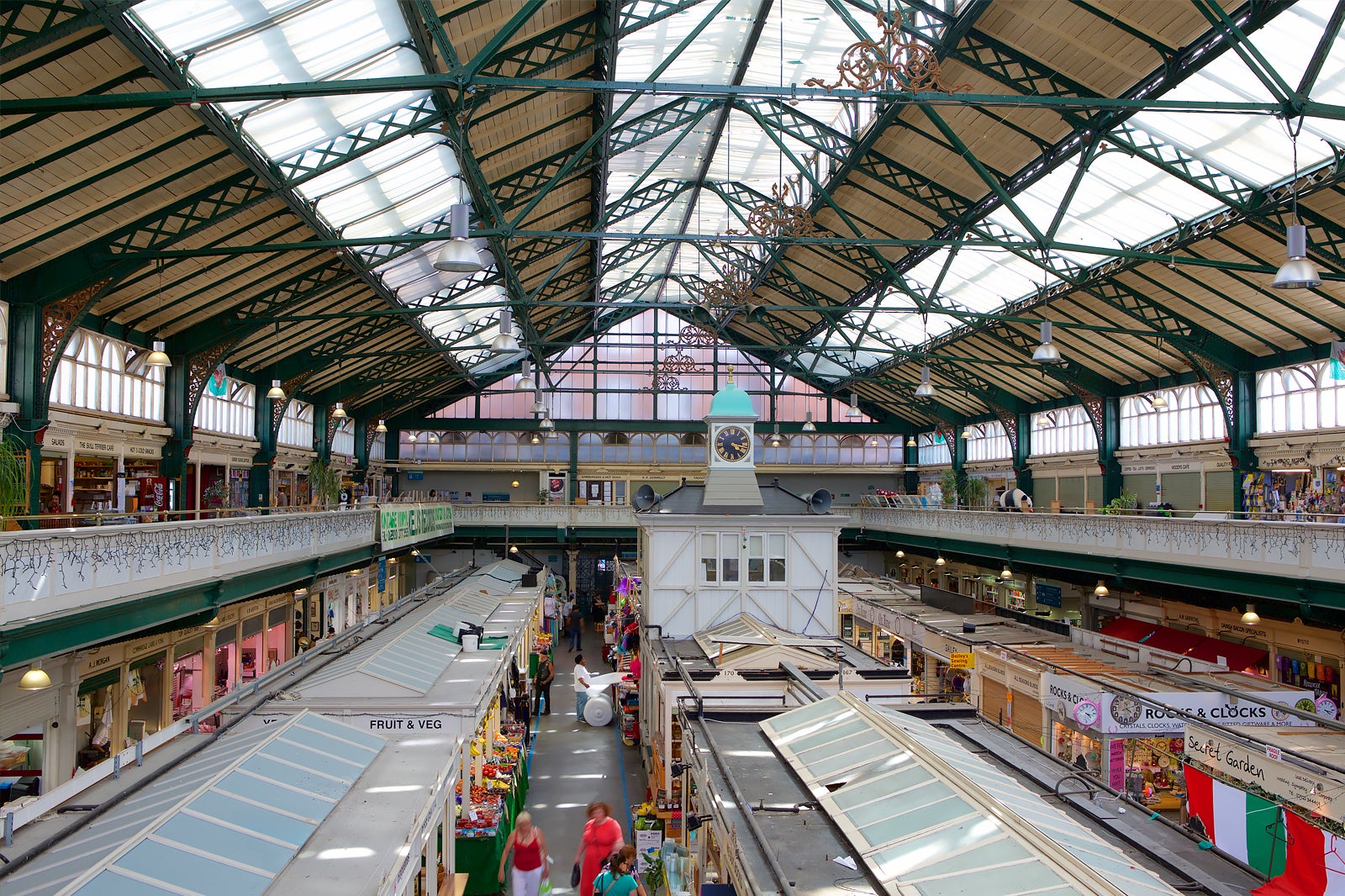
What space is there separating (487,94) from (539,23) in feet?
11.0

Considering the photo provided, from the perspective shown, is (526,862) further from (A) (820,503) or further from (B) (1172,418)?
(B) (1172,418)

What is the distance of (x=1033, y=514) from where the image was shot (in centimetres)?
2519

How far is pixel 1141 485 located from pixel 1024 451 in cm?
785

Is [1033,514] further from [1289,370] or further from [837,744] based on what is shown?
[837,744]

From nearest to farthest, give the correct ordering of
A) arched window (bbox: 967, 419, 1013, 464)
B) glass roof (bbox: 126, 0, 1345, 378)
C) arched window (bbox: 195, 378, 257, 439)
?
glass roof (bbox: 126, 0, 1345, 378) < arched window (bbox: 195, 378, 257, 439) < arched window (bbox: 967, 419, 1013, 464)

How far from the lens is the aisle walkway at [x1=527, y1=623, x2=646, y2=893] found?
14.2 metres

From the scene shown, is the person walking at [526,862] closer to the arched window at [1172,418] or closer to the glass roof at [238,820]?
the glass roof at [238,820]

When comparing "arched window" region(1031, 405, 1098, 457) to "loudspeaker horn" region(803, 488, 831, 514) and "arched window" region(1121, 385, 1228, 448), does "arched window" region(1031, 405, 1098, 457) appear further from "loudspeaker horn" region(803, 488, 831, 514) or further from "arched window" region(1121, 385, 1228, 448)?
"loudspeaker horn" region(803, 488, 831, 514)

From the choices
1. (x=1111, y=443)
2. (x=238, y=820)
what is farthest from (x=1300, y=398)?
(x=238, y=820)

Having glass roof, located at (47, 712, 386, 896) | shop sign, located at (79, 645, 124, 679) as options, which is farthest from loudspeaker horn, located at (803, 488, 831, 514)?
shop sign, located at (79, 645, 124, 679)

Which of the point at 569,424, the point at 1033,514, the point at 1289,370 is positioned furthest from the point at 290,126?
the point at 569,424

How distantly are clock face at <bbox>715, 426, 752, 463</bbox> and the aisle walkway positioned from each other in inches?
265

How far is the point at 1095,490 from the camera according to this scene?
3478 cm

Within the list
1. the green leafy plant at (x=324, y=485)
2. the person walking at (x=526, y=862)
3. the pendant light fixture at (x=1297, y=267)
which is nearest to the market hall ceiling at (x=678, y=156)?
the pendant light fixture at (x=1297, y=267)
